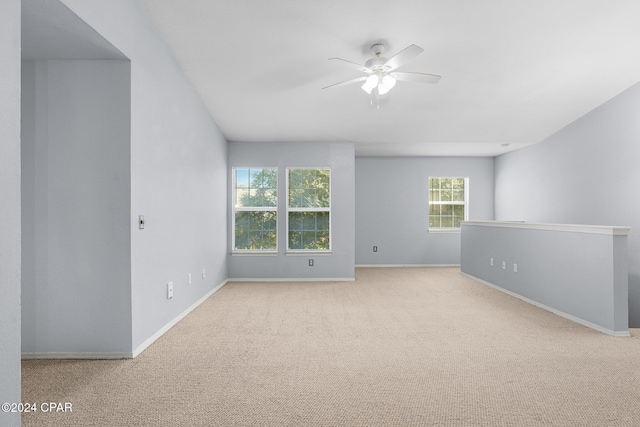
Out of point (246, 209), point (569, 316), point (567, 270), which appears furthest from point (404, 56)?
point (246, 209)

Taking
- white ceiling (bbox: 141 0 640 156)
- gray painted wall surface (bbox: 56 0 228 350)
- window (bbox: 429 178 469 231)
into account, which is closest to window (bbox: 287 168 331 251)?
white ceiling (bbox: 141 0 640 156)

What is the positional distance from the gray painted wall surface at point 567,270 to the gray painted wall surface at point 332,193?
A: 2.42 m

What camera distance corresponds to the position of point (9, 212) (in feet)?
5.38

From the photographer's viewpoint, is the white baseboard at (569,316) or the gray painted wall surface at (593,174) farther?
the gray painted wall surface at (593,174)

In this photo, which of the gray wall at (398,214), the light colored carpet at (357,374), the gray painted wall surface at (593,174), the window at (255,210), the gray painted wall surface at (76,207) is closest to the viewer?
the light colored carpet at (357,374)

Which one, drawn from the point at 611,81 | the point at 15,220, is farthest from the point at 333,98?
the point at 15,220

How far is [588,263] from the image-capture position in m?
3.75

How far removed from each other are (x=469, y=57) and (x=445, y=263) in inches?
203

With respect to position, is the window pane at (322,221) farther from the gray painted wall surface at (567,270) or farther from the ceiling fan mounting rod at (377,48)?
the ceiling fan mounting rod at (377,48)

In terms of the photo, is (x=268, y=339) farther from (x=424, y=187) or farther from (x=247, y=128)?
(x=424, y=187)

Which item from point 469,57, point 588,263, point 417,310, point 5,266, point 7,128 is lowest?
point 417,310

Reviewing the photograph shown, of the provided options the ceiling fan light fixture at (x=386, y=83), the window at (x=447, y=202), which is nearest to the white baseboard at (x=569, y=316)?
the window at (x=447, y=202)

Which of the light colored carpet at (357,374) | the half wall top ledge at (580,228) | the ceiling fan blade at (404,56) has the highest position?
the ceiling fan blade at (404,56)

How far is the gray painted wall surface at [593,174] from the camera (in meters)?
4.67
